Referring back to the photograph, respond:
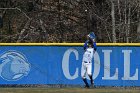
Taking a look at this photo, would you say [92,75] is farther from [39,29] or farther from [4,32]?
[4,32]

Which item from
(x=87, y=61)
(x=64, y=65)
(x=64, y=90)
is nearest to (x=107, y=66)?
(x=87, y=61)

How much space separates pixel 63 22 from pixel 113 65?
1305 centimetres

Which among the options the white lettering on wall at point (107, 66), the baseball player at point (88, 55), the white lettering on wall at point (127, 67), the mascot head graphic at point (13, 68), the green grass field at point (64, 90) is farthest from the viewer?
the mascot head graphic at point (13, 68)

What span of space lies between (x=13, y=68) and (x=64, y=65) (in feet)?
Result: 5.85

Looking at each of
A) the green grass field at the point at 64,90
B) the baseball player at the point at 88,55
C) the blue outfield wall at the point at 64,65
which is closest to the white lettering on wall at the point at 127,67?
the blue outfield wall at the point at 64,65

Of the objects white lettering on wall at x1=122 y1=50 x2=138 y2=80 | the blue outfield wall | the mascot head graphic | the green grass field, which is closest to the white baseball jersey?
the blue outfield wall

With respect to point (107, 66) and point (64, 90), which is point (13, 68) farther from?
point (107, 66)

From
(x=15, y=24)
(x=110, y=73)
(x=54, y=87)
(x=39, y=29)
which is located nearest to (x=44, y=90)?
(x=54, y=87)

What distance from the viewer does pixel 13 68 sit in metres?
19.2

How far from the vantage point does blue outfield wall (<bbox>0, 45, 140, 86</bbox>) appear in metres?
18.9

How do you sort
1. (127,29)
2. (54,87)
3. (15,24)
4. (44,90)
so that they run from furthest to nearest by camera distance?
(15,24), (127,29), (54,87), (44,90)

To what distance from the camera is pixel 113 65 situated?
19.0 m

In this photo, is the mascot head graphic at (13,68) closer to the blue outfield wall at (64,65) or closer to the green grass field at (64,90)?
the blue outfield wall at (64,65)

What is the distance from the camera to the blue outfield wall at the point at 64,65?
746 inches
